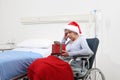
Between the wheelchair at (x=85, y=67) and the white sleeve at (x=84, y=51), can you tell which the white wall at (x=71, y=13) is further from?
the white sleeve at (x=84, y=51)

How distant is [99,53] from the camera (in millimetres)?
3818

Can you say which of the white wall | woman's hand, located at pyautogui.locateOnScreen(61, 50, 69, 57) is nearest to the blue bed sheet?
woman's hand, located at pyautogui.locateOnScreen(61, 50, 69, 57)

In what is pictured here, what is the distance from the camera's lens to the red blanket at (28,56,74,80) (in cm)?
238

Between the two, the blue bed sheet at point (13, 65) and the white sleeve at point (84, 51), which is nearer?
the blue bed sheet at point (13, 65)

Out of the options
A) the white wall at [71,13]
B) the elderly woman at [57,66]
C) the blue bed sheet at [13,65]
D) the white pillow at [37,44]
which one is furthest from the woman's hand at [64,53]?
the white wall at [71,13]

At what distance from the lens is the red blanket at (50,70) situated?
2.38m

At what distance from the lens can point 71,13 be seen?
4043 millimetres

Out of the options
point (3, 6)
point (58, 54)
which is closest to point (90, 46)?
point (58, 54)

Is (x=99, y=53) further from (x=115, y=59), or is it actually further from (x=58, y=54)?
(x=58, y=54)

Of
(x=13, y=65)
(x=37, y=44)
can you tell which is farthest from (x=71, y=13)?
(x=13, y=65)

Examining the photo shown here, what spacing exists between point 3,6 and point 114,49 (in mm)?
2572

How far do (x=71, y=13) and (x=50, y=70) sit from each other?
6.06 feet

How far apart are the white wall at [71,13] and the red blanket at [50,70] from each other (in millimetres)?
1377

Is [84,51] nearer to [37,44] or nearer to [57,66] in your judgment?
[57,66]
